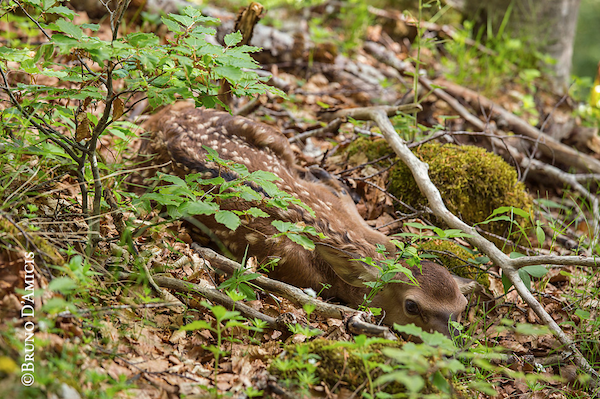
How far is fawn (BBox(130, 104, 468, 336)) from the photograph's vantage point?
3.63m

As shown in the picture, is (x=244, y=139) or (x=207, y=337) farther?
(x=244, y=139)

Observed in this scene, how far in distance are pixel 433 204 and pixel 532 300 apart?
45.5 inches

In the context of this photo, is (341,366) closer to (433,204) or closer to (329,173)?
(433,204)

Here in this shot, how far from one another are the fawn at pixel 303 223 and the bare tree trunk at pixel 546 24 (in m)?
6.98

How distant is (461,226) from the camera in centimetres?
392

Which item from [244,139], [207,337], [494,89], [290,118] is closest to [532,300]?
[207,337]

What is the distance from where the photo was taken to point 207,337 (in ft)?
9.60

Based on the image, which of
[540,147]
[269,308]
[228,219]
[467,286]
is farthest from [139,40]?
[540,147]

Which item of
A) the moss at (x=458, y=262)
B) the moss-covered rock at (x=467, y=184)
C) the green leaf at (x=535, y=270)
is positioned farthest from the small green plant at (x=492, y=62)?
the green leaf at (x=535, y=270)

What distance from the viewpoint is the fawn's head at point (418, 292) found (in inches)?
140

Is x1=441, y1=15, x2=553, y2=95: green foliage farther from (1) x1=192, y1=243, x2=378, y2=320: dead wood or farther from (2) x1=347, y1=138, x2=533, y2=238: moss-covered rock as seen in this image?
(1) x1=192, y1=243, x2=378, y2=320: dead wood

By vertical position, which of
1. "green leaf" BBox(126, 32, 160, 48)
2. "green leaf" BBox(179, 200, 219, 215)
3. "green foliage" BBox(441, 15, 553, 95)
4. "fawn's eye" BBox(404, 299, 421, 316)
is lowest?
"fawn's eye" BBox(404, 299, 421, 316)

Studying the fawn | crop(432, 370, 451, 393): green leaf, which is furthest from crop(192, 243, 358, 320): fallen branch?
crop(432, 370, 451, 393): green leaf

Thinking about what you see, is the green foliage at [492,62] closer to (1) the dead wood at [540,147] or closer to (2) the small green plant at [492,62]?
(2) the small green plant at [492,62]
